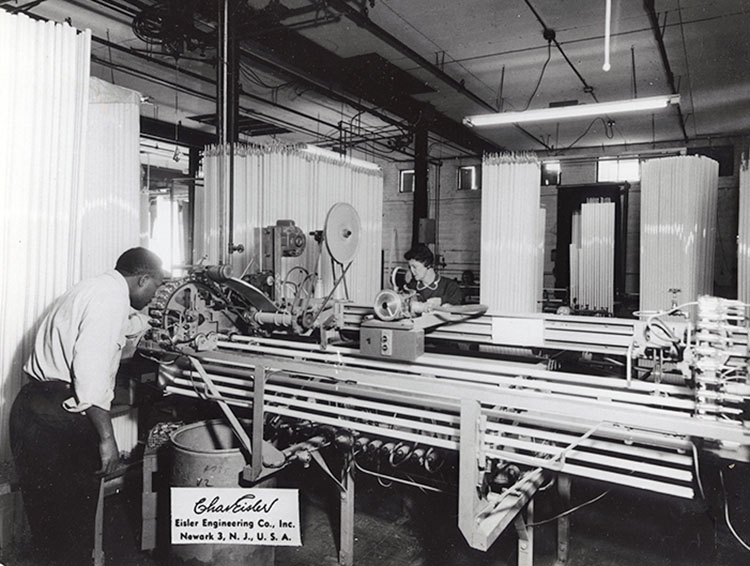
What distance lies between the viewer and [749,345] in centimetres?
232

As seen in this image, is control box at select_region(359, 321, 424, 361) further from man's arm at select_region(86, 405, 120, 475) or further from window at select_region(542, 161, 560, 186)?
window at select_region(542, 161, 560, 186)

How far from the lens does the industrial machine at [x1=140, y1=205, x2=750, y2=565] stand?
5.87 feet

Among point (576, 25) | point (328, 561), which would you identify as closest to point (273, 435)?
point (328, 561)

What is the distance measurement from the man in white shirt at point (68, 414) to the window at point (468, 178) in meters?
10.8

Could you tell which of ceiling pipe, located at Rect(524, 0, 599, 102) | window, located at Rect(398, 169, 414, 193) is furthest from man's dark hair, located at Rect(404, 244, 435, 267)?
window, located at Rect(398, 169, 414, 193)

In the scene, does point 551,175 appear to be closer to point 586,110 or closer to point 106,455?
point 586,110

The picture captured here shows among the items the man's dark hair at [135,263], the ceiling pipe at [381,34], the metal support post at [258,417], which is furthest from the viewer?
the ceiling pipe at [381,34]

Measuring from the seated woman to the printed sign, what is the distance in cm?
231

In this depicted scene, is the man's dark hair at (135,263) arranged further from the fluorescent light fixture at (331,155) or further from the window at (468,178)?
the window at (468,178)

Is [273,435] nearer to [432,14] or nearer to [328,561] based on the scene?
[328,561]

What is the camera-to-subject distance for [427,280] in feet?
15.1

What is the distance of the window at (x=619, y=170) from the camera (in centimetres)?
1107

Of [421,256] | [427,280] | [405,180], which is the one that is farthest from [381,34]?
[405,180]

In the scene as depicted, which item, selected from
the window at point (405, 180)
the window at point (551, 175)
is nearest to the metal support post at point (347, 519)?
the window at point (551, 175)
